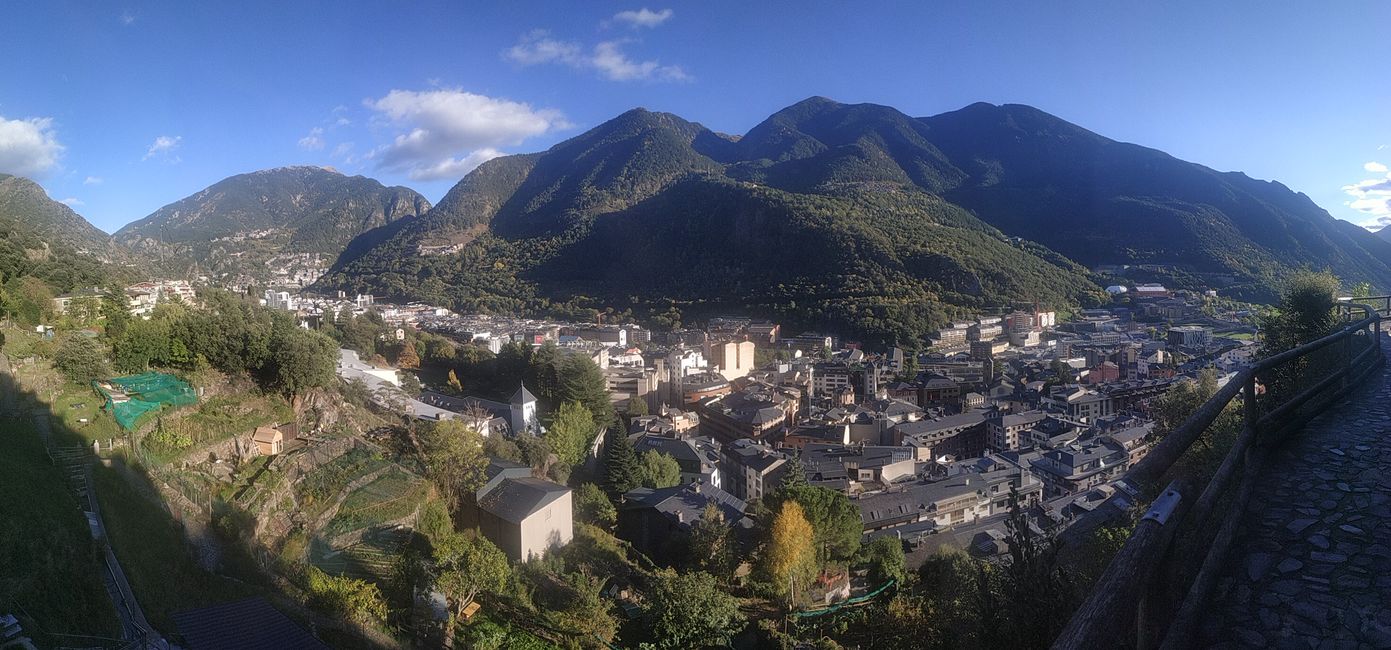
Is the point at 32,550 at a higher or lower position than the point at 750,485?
higher

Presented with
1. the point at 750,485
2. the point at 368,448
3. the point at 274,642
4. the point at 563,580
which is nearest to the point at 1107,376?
the point at 750,485

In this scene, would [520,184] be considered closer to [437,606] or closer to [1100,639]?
[437,606]

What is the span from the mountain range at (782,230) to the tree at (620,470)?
1232cm

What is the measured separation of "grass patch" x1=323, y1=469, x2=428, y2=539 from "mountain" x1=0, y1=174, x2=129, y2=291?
7.49m

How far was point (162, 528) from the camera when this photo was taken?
5609mm

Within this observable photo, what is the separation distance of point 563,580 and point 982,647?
6855mm

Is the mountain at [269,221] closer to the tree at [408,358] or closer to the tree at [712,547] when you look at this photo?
the tree at [408,358]

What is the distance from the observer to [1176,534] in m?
1.48

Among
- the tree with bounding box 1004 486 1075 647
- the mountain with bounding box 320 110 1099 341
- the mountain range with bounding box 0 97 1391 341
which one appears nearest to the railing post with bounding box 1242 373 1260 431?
the tree with bounding box 1004 486 1075 647

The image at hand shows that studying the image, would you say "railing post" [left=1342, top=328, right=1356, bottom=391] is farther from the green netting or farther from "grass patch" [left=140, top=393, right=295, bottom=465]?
the green netting

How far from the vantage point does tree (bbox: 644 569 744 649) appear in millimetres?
6848

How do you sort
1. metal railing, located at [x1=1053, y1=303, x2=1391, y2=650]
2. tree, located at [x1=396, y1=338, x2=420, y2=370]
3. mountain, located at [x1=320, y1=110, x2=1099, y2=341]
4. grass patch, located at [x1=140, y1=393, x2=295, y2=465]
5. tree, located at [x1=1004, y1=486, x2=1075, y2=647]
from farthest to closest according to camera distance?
mountain, located at [x1=320, y1=110, x2=1099, y2=341], tree, located at [x1=396, y1=338, x2=420, y2=370], grass patch, located at [x1=140, y1=393, x2=295, y2=465], tree, located at [x1=1004, y1=486, x2=1075, y2=647], metal railing, located at [x1=1053, y1=303, x2=1391, y2=650]

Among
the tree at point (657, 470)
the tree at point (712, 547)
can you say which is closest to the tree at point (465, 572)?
the tree at point (712, 547)

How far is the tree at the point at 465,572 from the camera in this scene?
6609mm
